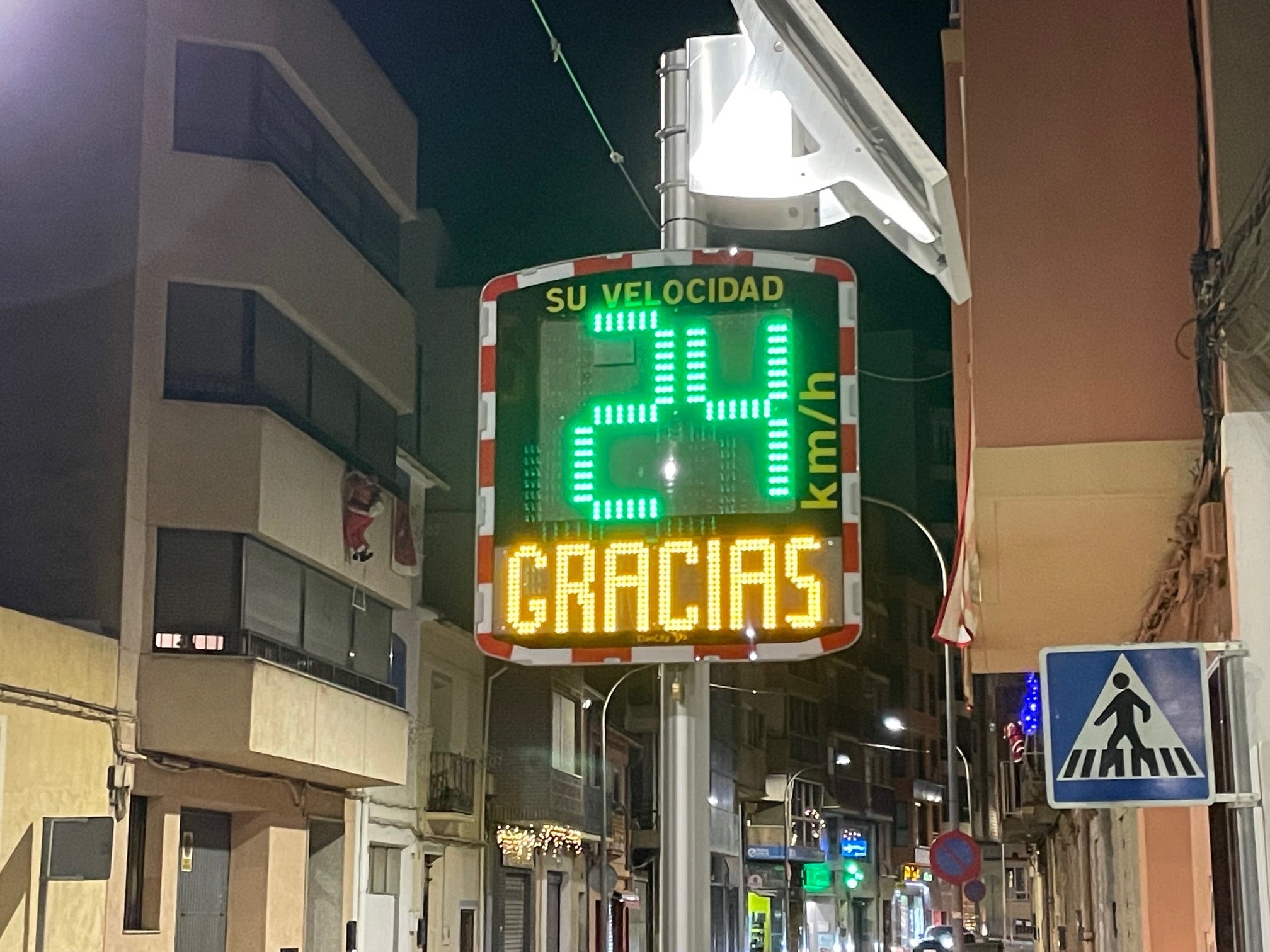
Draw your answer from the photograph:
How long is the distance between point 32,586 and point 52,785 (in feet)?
12.4

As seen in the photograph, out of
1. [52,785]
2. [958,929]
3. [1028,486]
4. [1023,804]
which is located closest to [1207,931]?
[1028,486]

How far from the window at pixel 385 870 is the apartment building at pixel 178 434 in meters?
4.63

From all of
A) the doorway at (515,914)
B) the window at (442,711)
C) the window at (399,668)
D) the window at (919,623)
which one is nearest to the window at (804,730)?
the window at (919,623)

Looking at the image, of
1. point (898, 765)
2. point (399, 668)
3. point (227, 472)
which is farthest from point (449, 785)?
point (898, 765)

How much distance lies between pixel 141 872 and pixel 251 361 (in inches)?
274

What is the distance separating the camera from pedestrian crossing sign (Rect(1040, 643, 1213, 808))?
6414 millimetres

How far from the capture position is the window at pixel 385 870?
30891mm

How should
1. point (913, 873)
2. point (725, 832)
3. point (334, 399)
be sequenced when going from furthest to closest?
point (913, 873) → point (725, 832) → point (334, 399)

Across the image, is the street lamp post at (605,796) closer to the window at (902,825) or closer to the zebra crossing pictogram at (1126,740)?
the zebra crossing pictogram at (1126,740)

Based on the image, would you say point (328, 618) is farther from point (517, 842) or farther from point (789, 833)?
point (789, 833)

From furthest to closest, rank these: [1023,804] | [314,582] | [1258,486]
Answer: [1023,804] < [314,582] < [1258,486]

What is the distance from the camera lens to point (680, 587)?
15.8 ft

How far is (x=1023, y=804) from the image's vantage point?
103ft

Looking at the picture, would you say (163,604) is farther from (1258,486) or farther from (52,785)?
(1258,486)
